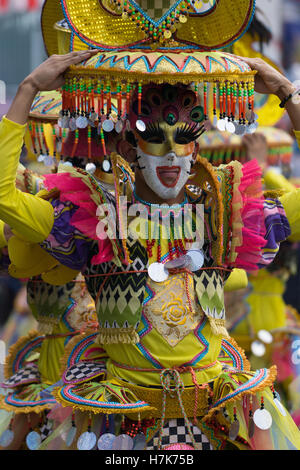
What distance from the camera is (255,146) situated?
22.3ft

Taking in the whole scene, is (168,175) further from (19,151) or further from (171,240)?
(19,151)

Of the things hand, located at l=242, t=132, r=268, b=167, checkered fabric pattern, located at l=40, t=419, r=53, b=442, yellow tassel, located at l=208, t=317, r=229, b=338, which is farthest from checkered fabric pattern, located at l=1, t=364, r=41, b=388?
hand, located at l=242, t=132, r=268, b=167

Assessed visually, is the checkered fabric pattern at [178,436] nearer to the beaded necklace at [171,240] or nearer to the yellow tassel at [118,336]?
the yellow tassel at [118,336]

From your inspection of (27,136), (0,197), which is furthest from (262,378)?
(27,136)

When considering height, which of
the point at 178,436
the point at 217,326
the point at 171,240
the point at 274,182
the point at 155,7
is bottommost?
the point at 274,182

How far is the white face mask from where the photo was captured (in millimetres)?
3326

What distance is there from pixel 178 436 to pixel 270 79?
4.97ft

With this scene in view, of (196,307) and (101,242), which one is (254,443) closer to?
(196,307)

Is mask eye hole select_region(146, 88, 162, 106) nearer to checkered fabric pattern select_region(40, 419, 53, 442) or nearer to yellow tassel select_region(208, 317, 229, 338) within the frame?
yellow tassel select_region(208, 317, 229, 338)

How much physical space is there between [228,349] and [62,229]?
3.17ft

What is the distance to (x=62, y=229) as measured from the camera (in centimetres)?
335

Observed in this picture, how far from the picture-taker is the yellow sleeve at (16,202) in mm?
3117

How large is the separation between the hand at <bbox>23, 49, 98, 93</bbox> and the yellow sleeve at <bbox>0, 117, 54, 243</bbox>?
7.2 inches

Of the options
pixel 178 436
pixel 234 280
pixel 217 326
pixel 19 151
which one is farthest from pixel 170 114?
pixel 178 436
